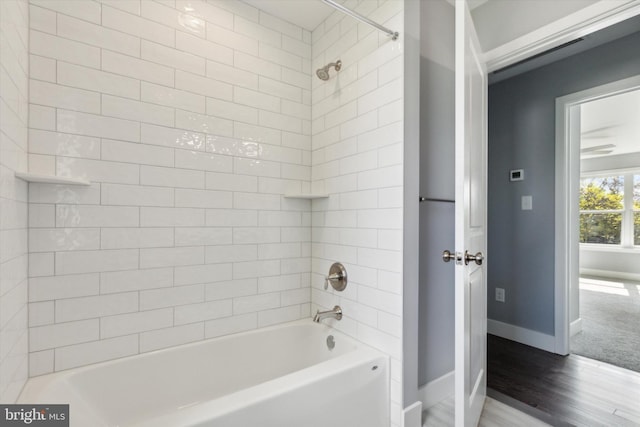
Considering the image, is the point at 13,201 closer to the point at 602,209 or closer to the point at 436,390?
the point at 436,390

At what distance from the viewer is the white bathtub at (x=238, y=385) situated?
1152 millimetres

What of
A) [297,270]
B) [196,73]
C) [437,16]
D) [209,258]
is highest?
[437,16]

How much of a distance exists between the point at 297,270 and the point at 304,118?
3.62 feet

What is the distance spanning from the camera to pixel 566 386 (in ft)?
6.72

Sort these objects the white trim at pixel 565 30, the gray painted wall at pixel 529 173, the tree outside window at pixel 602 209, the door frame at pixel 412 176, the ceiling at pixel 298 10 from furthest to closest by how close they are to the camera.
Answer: the tree outside window at pixel 602 209, the gray painted wall at pixel 529 173, the ceiling at pixel 298 10, the door frame at pixel 412 176, the white trim at pixel 565 30

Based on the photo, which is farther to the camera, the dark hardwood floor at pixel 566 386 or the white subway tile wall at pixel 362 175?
the dark hardwood floor at pixel 566 386

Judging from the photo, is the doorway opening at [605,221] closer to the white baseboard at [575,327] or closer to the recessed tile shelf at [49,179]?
the white baseboard at [575,327]

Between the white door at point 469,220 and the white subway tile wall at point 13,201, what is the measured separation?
5.60ft

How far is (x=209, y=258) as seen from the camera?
179 centimetres

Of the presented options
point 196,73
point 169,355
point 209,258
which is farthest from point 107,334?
point 196,73

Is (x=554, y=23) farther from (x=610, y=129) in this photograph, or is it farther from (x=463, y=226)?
(x=610, y=129)

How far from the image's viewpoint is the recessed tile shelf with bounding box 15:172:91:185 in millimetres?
1177

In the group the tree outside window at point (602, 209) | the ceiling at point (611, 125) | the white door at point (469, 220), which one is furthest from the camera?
the tree outside window at point (602, 209)

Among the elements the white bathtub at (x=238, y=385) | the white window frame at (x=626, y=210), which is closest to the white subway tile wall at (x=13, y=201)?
the white bathtub at (x=238, y=385)
